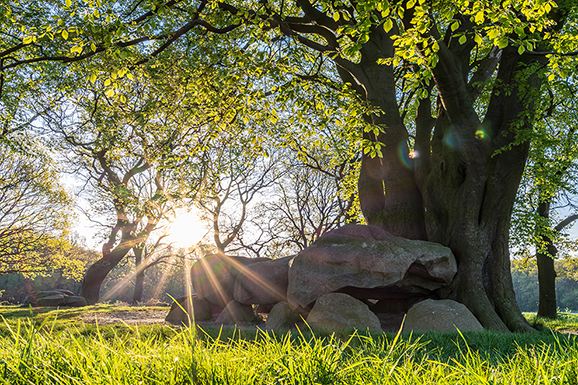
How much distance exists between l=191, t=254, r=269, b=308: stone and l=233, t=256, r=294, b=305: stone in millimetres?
736

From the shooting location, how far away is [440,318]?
6340mm

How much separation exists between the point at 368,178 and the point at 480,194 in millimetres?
3129

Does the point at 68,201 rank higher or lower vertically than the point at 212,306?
higher

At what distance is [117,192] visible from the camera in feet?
50.7

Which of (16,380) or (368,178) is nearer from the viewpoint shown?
(16,380)

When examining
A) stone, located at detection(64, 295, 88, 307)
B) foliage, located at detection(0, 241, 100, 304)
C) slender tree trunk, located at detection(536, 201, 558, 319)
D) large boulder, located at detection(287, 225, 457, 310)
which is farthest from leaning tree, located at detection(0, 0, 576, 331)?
foliage, located at detection(0, 241, 100, 304)

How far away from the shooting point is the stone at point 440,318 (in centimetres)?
618

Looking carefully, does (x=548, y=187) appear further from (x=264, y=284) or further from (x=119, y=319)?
(x=119, y=319)

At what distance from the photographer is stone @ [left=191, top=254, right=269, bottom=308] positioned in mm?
10961

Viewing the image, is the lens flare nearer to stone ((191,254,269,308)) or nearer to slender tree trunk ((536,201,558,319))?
stone ((191,254,269,308))

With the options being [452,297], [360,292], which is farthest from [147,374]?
[452,297]

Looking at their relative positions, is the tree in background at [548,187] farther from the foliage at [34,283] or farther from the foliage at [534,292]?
the foliage at [534,292]

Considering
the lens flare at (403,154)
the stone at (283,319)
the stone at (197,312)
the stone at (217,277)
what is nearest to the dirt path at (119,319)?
the stone at (197,312)

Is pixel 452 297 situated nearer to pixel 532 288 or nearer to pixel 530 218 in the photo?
pixel 530 218
